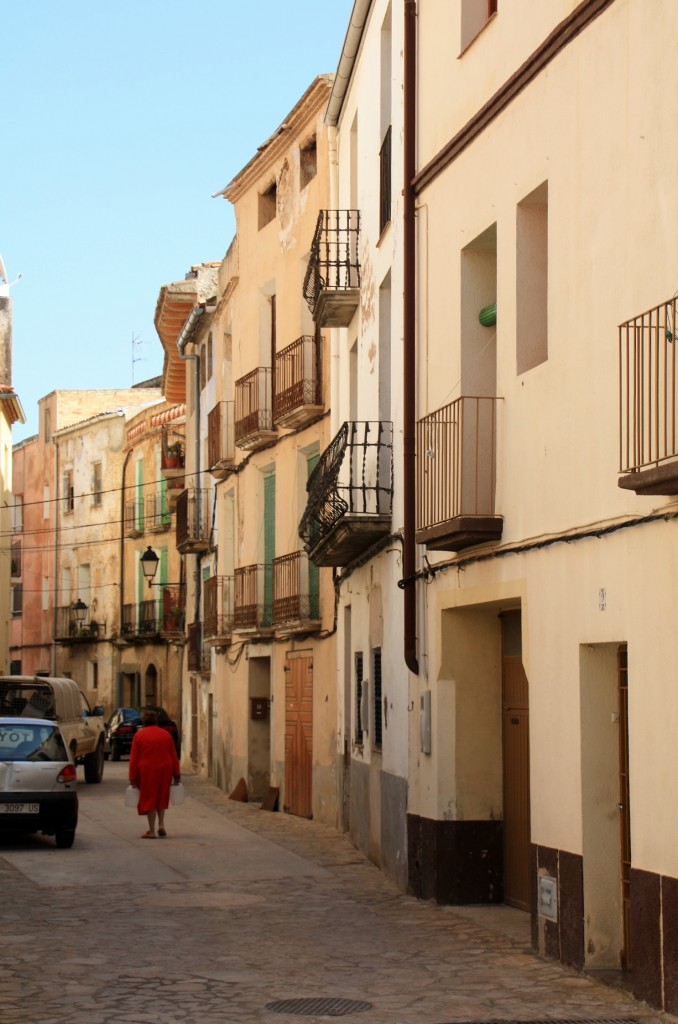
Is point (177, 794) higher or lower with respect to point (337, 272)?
lower

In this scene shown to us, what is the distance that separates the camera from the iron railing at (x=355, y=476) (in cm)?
1560

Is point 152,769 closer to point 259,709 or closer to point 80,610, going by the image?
point 259,709

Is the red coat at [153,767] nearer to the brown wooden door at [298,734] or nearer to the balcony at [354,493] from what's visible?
the balcony at [354,493]

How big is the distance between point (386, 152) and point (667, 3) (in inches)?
307

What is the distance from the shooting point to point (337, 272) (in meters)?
18.1

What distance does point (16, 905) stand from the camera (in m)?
13.2

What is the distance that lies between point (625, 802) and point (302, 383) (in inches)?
511

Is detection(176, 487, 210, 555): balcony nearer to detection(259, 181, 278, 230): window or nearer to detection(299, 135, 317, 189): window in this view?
detection(259, 181, 278, 230): window

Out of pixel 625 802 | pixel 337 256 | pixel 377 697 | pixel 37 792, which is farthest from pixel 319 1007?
pixel 337 256

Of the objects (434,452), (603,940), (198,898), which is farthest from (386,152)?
(603,940)

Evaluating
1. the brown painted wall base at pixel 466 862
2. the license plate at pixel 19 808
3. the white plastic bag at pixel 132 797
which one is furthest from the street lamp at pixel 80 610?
the brown painted wall base at pixel 466 862

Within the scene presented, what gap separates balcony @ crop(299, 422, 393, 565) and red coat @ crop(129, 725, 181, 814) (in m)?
2.97

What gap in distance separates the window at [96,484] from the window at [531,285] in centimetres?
4279

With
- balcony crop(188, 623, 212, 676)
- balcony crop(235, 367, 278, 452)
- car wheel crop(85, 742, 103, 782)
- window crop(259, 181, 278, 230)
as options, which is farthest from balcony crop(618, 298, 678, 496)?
balcony crop(188, 623, 212, 676)
